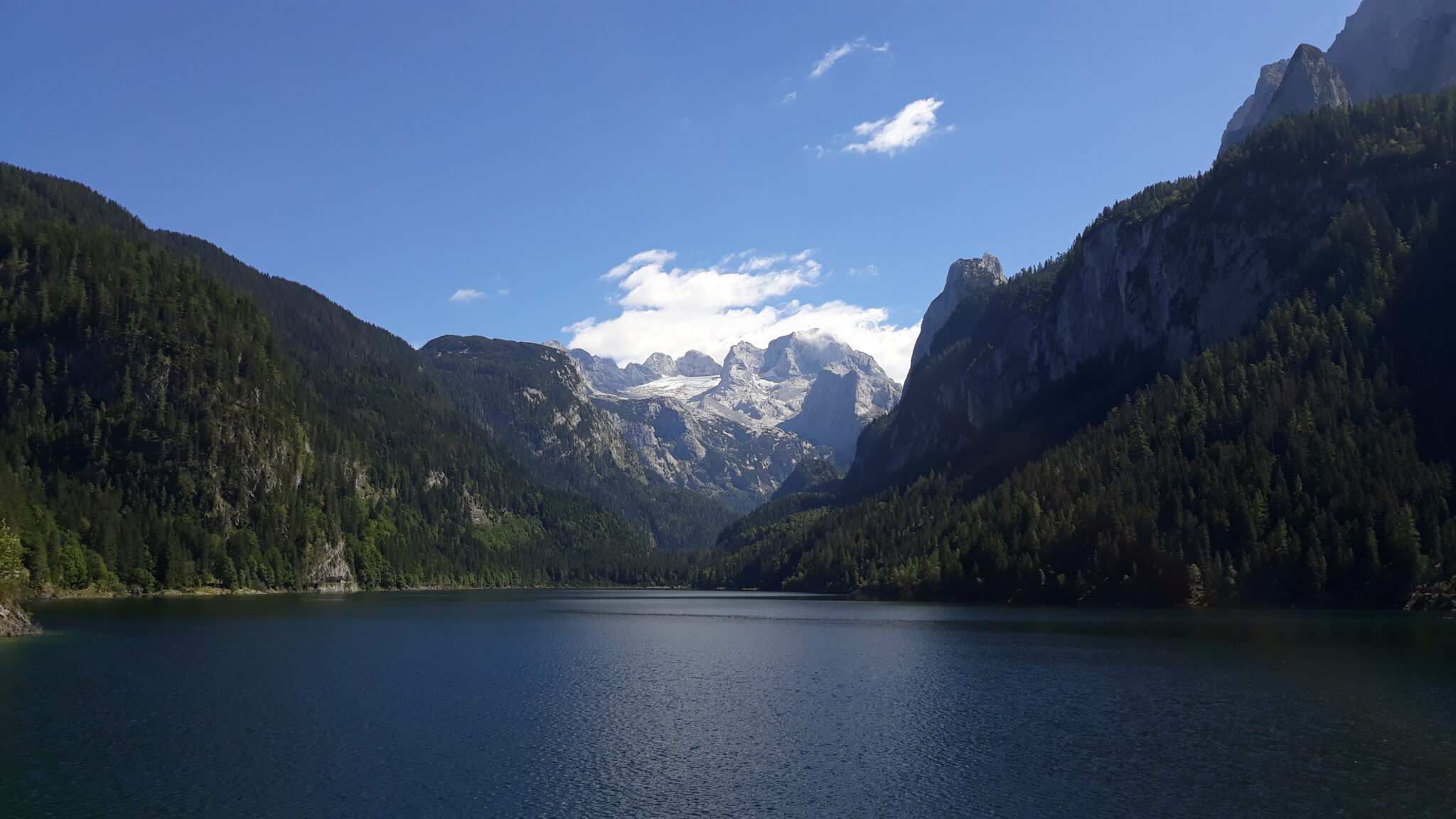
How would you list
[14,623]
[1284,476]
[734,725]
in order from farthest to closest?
[1284,476], [14,623], [734,725]

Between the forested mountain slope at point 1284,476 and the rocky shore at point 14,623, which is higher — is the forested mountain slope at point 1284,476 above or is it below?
above

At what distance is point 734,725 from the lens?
58.7 meters

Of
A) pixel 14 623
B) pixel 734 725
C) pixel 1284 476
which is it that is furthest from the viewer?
pixel 1284 476

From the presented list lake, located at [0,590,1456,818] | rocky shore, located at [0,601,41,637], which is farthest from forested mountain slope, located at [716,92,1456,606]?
rocky shore, located at [0,601,41,637]

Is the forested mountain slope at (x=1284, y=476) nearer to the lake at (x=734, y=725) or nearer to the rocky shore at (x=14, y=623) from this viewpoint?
the lake at (x=734, y=725)

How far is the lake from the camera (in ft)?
136

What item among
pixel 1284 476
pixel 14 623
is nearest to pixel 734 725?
pixel 14 623

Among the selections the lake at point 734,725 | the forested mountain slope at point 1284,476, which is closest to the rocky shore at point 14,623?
the lake at point 734,725

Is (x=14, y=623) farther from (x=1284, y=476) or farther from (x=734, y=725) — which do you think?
(x=1284, y=476)

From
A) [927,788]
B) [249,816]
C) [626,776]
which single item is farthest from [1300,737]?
[249,816]

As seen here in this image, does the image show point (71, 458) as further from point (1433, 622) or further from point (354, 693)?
point (1433, 622)

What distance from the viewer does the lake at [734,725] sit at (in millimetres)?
41344

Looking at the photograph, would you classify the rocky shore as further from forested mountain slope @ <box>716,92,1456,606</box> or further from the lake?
forested mountain slope @ <box>716,92,1456,606</box>

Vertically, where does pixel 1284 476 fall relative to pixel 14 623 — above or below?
above
